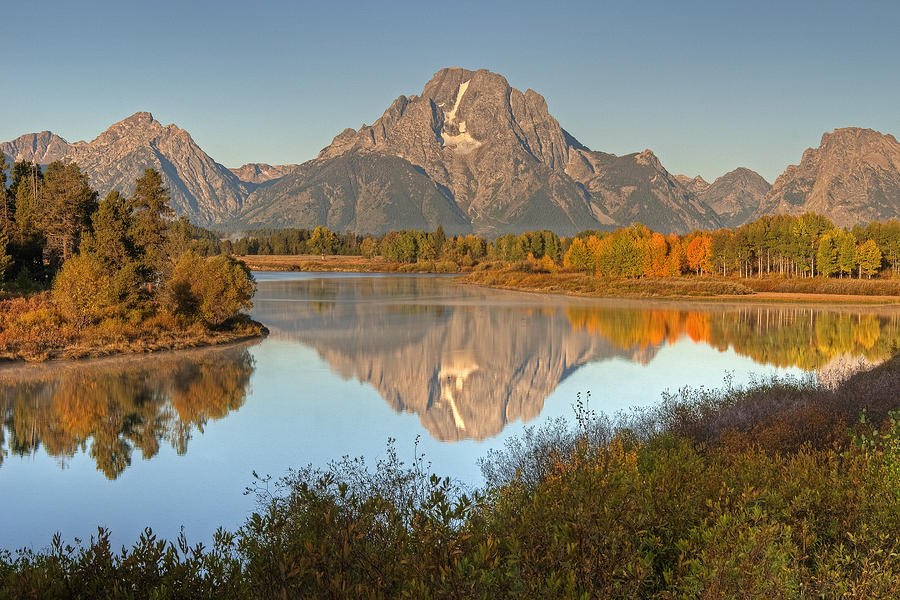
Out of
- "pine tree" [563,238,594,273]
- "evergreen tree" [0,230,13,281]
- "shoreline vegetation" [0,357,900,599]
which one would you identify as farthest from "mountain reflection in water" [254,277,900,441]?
"pine tree" [563,238,594,273]

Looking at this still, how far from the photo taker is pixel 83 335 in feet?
120

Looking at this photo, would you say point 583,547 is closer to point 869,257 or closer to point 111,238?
point 111,238

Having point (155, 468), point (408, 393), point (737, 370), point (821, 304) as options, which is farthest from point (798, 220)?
point (155, 468)

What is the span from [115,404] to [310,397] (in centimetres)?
734

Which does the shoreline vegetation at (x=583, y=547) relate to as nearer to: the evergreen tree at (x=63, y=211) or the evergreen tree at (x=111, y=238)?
the evergreen tree at (x=111, y=238)

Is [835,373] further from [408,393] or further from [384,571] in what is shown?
[384,571]

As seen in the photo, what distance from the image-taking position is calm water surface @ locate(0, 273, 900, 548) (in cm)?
1636

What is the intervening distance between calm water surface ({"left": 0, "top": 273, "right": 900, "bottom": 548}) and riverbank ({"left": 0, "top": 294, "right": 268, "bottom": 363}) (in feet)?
6.24

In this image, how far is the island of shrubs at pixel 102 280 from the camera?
→ 3666cm

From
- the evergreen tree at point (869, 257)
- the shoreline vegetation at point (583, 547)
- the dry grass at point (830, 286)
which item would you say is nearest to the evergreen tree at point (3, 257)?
the shoreline vegetation at point (583, 547)

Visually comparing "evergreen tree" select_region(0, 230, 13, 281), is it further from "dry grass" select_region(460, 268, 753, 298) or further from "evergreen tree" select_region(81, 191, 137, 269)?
"dry grass" select_region(460, 268, 753, 298)

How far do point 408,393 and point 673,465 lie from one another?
19.4m

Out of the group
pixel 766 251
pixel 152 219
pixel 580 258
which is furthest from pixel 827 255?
pixel 152 219

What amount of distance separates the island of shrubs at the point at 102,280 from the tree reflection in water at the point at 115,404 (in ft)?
13.6
